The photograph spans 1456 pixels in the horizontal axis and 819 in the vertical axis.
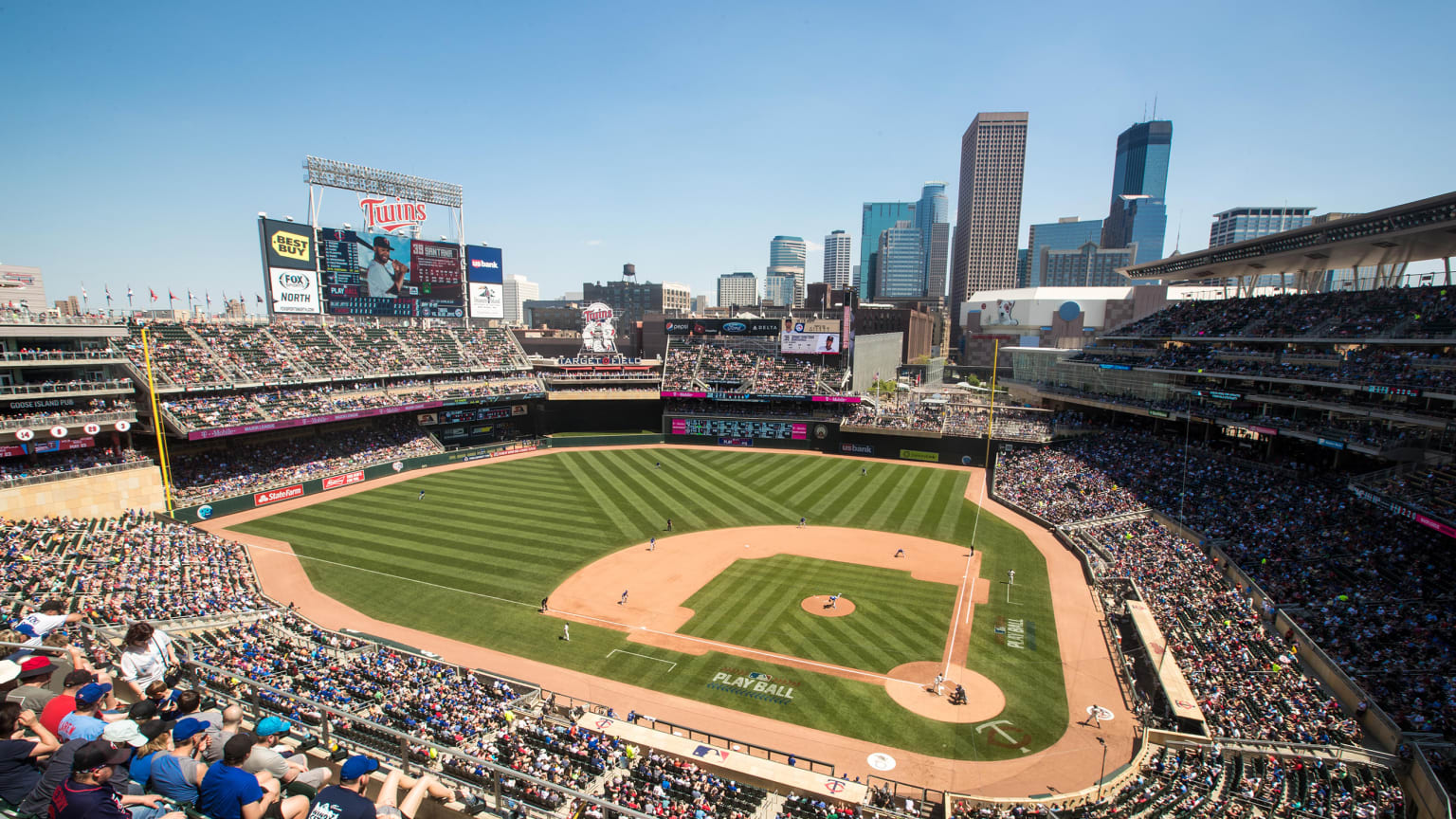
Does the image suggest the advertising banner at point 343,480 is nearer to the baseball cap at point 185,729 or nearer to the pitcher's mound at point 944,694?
the pitcher's mound at point 944,694

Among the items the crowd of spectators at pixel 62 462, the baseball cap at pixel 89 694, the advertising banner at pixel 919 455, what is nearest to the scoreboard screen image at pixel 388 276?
the crowd of spectators at pixel 62 462

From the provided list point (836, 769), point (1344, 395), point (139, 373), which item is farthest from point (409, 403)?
point (1344, 395)

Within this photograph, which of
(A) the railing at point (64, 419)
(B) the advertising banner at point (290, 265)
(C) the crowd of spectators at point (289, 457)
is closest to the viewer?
(A) the railing at point (64, 419)

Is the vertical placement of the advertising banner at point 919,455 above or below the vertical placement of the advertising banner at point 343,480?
above

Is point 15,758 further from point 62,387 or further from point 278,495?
point 278,495

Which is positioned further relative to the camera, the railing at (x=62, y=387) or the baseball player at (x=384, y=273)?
the baseball player at (x=384, y=273)
